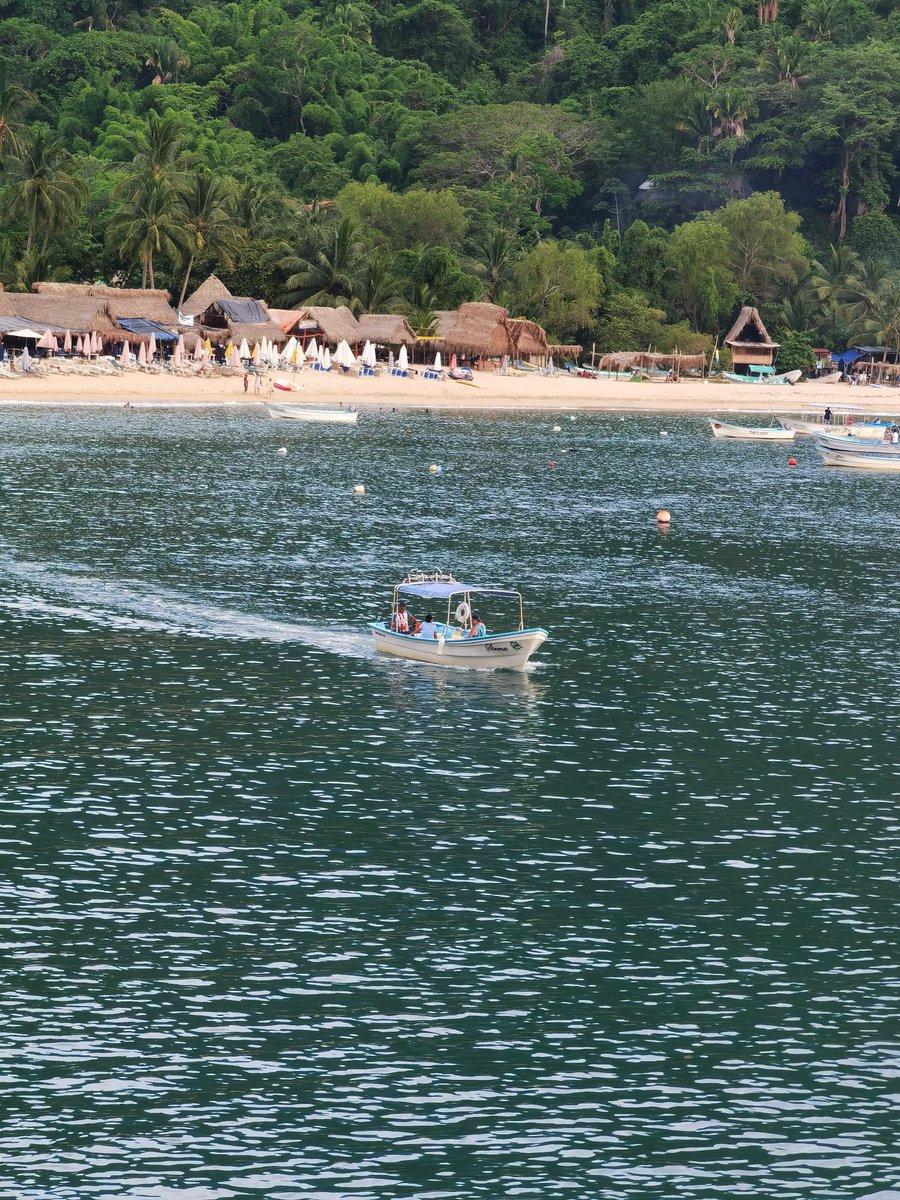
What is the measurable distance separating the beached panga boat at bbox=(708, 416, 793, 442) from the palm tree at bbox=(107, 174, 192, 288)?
4694 cm

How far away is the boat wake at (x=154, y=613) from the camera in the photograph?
4712 cm

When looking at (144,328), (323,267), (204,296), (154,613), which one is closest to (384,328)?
(323,267)

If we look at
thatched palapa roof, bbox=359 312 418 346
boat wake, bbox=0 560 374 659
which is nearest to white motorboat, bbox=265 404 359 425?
thatched palapa roof, bbox=359 312 418 346

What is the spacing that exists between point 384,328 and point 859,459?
47416mm

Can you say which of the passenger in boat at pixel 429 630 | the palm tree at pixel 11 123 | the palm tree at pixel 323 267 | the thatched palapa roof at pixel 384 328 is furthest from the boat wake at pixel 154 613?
the palm tree at pixel 323 267

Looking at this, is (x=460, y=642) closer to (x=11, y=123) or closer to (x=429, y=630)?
(x=429, y=630)

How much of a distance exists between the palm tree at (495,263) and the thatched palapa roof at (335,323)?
1119 inches

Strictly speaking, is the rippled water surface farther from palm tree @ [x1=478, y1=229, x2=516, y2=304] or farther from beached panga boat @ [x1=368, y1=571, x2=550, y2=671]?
palm tree @ [x1=478, y1=229, x2=516, y2=304]

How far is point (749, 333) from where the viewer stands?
17362cm

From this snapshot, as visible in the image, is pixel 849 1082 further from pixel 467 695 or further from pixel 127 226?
pixel 127 226

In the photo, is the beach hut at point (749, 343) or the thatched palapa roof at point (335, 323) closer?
the thatched palapa roof at point (335, 323)

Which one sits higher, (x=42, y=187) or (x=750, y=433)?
(x=42, y=187)

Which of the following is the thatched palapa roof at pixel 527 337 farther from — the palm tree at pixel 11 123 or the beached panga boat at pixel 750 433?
the palm tree at pixel 11 123

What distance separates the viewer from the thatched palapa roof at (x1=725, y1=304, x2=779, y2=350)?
171500 millimetres
